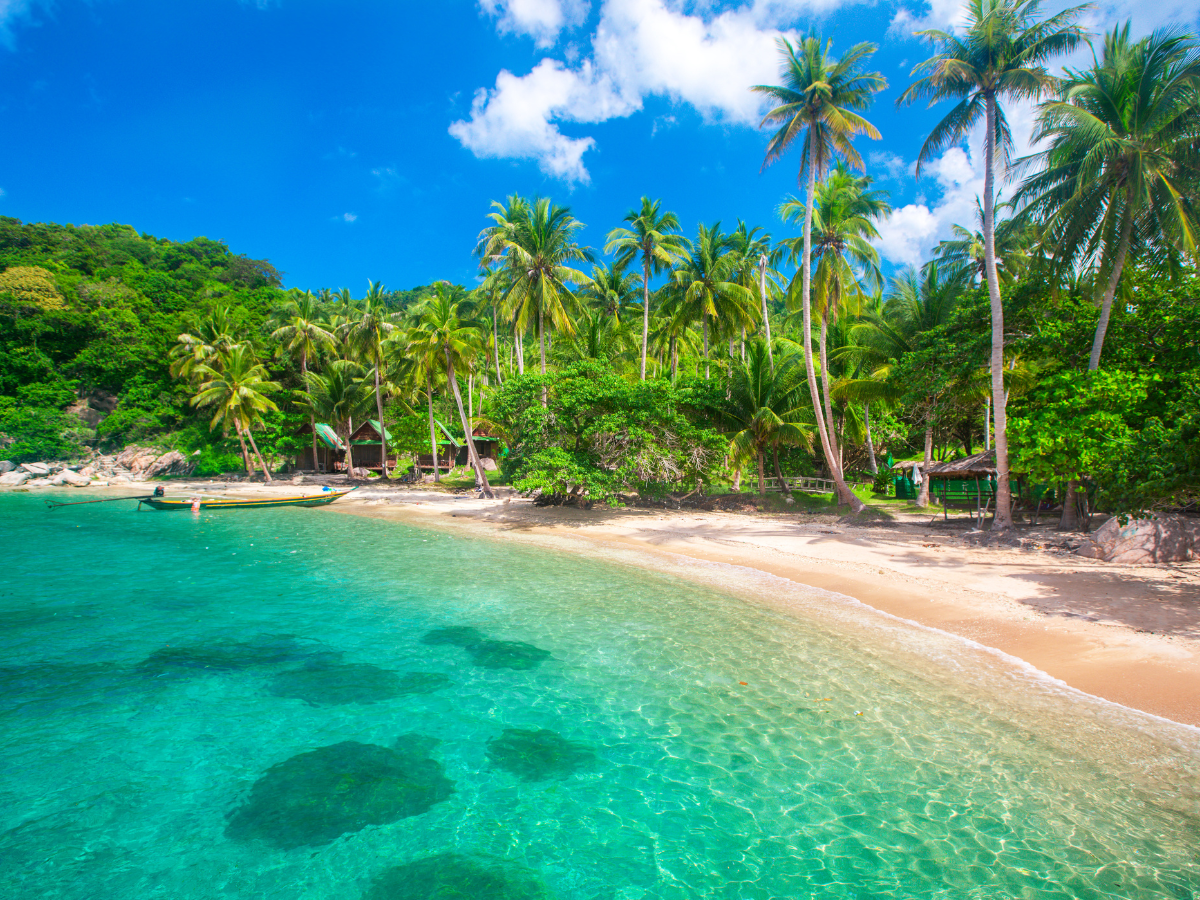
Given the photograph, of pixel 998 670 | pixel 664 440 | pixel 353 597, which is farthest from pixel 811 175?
pixel 353 597

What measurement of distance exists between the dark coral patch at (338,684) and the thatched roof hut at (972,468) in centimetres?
1709

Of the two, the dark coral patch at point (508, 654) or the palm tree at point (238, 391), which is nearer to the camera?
the dark coral patch at point (508, 654)

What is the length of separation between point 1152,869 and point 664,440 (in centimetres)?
1723

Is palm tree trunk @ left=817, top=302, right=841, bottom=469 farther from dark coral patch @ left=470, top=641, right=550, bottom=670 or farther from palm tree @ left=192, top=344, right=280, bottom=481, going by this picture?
palm tree @ left=192, top=344, right=280, bottom=481

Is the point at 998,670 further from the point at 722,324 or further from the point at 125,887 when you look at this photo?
the point at 722,324

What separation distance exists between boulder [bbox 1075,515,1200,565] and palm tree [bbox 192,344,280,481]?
38552 mm

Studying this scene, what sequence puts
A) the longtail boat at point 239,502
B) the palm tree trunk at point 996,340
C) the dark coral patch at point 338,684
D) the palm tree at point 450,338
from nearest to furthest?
the dark coral patch at point 338,684
the palm tree trunk at point 996,340
the longtail boat at point 239,502
the palm tree at point 450,338

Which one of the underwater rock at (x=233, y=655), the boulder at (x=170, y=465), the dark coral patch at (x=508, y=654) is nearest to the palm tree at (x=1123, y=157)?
the dark coral patch at (x=508, y=654)

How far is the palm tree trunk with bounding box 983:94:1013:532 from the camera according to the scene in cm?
1395

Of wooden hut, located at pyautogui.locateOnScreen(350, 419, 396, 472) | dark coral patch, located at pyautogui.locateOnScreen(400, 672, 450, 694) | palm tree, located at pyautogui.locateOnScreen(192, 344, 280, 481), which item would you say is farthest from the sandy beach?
wooden hut, located at pyautogui.locateOnScreen(350, 419, 396, 472)

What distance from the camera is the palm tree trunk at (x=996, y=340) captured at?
13953 mm


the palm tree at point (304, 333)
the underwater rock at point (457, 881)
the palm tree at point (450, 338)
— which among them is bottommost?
the underwater rock at point (457, 881)

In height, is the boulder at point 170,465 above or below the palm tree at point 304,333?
below

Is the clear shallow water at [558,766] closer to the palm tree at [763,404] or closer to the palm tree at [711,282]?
the palm tree at [763,404]
